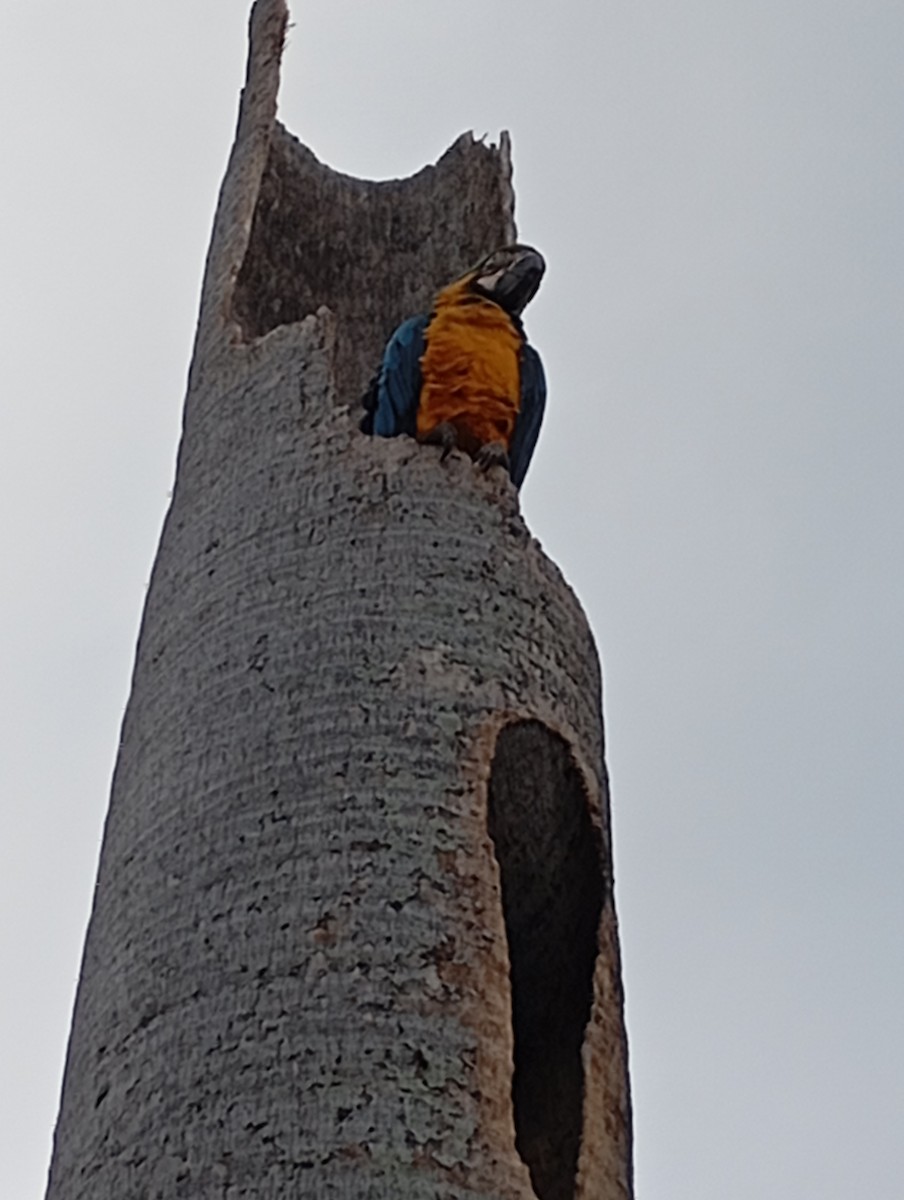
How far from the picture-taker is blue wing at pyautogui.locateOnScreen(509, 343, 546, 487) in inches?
194

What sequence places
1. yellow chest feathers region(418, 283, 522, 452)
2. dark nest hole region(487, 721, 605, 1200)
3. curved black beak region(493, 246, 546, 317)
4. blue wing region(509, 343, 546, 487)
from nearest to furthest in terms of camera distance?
dark nest hole region(487, 721, 605, 1200) < yellow chest feathers region(418, 283, 522, 452) < blue wing region(509, 343, 546, 487) < curved black beak region(493, 246, 546, 317)

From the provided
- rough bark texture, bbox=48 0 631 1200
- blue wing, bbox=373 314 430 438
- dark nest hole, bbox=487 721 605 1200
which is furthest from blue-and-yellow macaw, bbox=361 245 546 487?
dark nest hole, bbox=487 721 605 1200

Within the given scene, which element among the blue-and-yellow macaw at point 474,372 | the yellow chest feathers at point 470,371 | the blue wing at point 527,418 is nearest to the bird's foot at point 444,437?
the blue-and-yellow macaw at point 474,372

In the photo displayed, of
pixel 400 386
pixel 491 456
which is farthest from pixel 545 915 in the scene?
pixel 400 386

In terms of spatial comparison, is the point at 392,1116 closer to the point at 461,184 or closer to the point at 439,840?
the point at 439,840

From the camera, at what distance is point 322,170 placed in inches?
253

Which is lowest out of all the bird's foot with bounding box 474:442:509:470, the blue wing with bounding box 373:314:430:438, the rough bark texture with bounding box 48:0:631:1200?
the rough bark texture with bounding box 48:0:631:1200

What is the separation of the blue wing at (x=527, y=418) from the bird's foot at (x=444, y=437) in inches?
16.5

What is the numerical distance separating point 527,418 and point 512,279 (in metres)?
0.41

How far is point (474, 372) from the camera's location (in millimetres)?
4828

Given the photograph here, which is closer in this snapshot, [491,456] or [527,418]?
[491,456]

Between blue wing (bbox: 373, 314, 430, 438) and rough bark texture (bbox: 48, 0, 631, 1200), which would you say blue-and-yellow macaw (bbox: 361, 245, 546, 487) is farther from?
rough bark texture (bbox: 48, 0, 631, 1200)

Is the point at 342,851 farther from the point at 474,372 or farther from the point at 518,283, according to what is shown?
the point at 518,283

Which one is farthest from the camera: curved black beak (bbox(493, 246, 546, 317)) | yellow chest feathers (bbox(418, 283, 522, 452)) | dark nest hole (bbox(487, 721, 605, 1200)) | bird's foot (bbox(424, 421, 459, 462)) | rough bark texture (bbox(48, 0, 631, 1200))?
curved black beak (bbox(493, 246, 546, 317))
